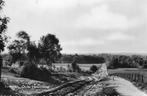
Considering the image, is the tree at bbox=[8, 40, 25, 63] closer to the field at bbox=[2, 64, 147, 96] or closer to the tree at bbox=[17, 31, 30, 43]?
the tree at bbox=[17, 31, 30, 43]

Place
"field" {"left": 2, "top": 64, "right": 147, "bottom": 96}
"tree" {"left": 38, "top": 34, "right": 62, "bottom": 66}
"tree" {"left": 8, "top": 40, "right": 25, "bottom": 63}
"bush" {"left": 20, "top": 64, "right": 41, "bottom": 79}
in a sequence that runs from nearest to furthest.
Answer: "field" {"left": 2, "top": 64, "right": 147, "bottom": 96}
"bush" {"left": 20, "top": 64, "right": 41, "bottom": 79}
"tree" {"left": 8, "top": 40, "right": 25, "bottom": 63}
"tree" {"left": 38, "top": 34, "right": 62, "bottom": 66}

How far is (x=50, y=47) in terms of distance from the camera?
143875 mm

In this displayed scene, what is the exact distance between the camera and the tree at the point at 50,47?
141 m

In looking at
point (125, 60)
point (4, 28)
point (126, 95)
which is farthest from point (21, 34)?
point (126, 95)

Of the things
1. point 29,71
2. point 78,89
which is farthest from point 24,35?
point 78,89

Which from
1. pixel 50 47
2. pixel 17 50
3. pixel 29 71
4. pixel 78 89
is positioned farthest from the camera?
pixel 50 47

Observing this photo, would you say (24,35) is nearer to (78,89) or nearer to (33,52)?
(33,52)

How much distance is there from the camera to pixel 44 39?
14388cm

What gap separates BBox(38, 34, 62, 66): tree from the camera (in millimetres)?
141075

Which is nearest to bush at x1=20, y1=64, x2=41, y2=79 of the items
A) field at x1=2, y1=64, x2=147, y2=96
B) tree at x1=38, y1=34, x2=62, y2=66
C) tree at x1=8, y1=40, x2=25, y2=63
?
field at x1=2, y1=64, x2=147, y2=96

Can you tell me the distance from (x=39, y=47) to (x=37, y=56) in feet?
35.0

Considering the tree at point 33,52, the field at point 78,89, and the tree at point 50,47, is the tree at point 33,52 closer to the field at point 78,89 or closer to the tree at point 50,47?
the tree at point 50,47

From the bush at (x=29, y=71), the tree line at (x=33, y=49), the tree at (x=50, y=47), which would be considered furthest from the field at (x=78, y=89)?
the tree at (x=50, y=47)

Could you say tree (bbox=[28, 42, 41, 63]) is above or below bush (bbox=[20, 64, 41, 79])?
above
